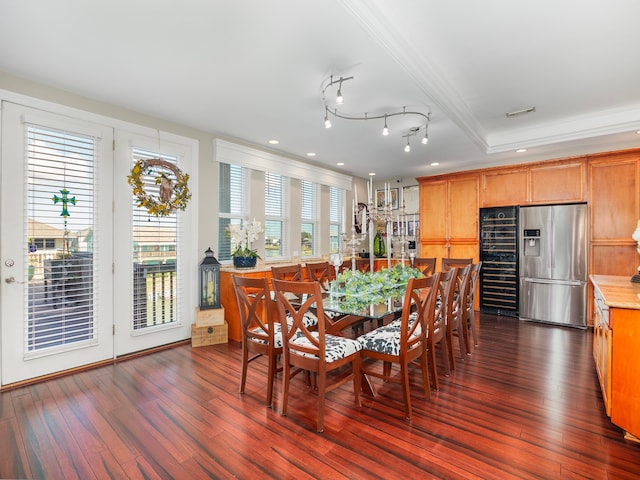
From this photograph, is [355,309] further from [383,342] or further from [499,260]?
[499,260]

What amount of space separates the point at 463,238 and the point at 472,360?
9.44 ft

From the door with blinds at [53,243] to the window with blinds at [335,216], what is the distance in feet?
12.6

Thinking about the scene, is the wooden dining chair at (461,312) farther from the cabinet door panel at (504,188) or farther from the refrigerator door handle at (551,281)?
the cabinet door panel at (504,188)

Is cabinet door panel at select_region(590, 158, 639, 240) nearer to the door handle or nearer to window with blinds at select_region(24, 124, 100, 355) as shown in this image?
window with blinds at select_region(24, 124, 100, 355)

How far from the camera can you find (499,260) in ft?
17.4

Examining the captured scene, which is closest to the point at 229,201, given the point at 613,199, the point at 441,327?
the point at 441,327

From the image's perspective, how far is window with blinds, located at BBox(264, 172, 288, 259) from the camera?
5.08 m

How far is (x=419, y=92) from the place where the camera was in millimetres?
3105

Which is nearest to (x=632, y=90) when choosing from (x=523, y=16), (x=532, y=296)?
(x=523, y=16)

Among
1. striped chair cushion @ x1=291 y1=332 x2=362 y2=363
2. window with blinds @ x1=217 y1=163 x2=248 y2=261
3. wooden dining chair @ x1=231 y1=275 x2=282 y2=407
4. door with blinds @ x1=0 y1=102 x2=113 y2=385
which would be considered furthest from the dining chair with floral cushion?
door with blinds @ x1=0 y1=102 x2=113 y2=385

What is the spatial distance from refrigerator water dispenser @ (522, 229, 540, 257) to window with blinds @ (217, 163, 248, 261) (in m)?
4.29

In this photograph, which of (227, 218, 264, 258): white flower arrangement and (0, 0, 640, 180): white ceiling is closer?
(0, 0, 640, 180): white ceiling

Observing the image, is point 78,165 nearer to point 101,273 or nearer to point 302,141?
point 101,273

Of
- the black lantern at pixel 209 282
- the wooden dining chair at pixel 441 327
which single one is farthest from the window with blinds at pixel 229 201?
the wooden dining chair at pixel 441 327
